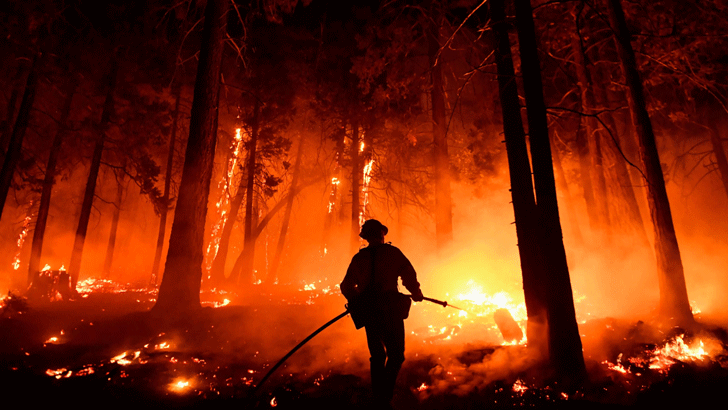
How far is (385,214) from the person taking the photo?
24016 millimetres

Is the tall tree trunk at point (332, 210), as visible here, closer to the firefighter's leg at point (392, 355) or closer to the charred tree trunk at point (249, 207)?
the charred tree trunk at point (249, 207)

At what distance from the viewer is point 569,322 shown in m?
4.82

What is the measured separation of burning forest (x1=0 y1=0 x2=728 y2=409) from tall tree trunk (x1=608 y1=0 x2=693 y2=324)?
5cm

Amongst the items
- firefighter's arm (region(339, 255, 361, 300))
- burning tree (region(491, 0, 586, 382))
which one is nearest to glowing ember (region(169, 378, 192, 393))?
firefighter's arm (region(339, 255, 361, 300))

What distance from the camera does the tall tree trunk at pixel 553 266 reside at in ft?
15.7

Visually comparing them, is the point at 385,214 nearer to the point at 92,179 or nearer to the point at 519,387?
the point at 92,179

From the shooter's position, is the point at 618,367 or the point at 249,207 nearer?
the point at 618,367

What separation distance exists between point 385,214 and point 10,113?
731 inches

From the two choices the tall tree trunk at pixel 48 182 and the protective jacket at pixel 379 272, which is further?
the tall tree trunk at pixel 48 182

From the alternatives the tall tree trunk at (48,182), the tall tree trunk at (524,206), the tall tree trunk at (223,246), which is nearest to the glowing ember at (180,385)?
the tall tree trunk at (524,206)

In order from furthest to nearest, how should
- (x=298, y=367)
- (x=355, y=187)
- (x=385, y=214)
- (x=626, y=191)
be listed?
(x=385, y=214) → (x=355, y=187) → (x=626, y=191) → (x=298, y=367)

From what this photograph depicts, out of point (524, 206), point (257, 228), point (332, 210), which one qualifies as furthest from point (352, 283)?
point (332, 210)

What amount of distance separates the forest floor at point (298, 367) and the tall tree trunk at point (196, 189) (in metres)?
0.66

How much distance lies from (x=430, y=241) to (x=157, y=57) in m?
18.3
